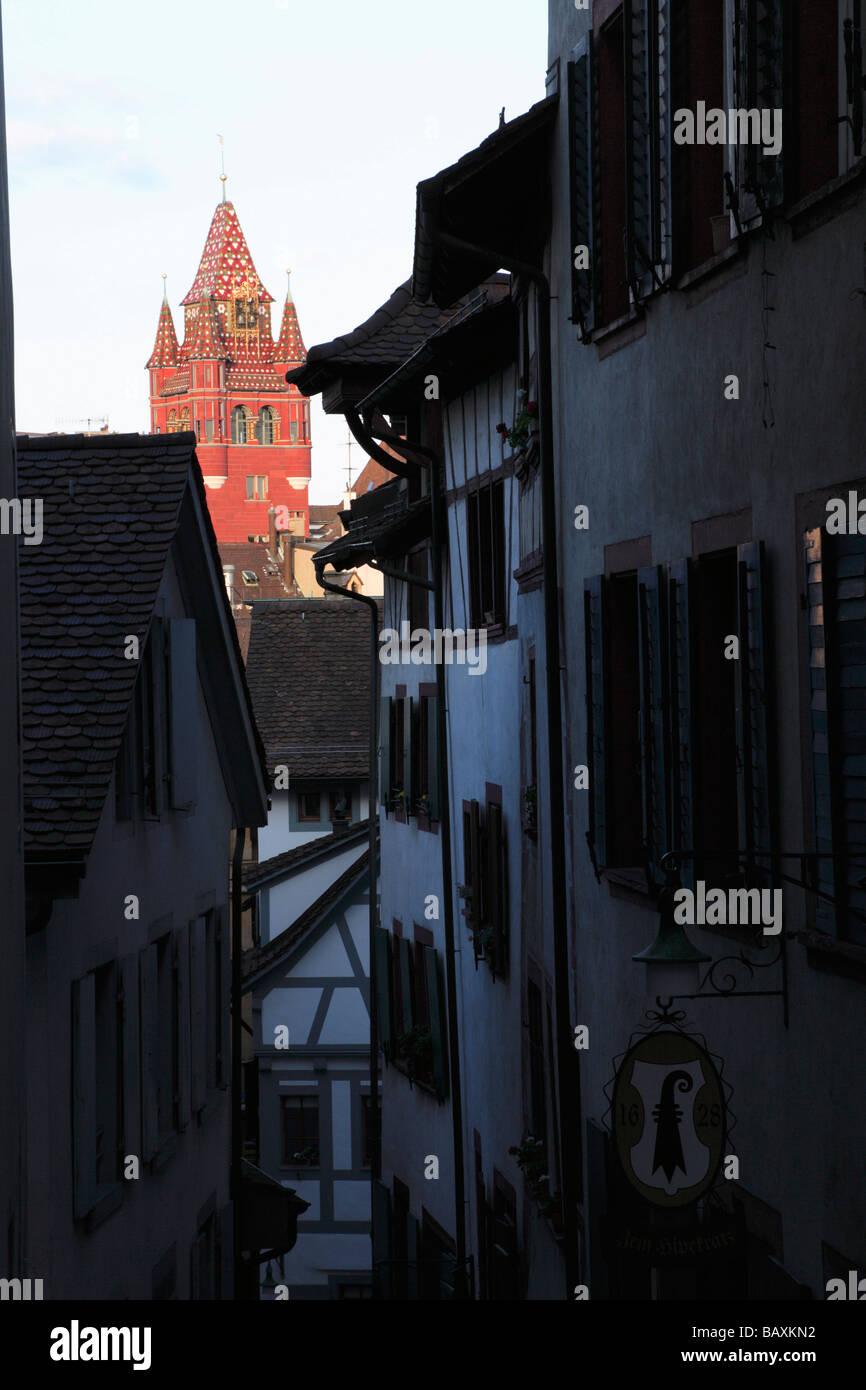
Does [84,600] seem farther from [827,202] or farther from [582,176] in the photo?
[827,202]

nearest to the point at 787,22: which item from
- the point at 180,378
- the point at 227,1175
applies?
the point at 227,1175

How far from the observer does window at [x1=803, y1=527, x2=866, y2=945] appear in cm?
661

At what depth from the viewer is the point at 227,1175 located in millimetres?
18266

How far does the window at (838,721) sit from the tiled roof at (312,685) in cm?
3071

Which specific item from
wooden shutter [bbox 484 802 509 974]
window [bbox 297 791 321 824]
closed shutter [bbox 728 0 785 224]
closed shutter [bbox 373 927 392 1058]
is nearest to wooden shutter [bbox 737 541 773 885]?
closed shutter [bbox 728 0 785 224]

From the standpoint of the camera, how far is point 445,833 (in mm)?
18234

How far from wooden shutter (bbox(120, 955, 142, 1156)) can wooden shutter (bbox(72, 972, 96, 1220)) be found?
3.06 feet

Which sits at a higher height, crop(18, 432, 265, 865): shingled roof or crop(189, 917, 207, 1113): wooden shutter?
crop(18, 432, 265, 865): shingled roof

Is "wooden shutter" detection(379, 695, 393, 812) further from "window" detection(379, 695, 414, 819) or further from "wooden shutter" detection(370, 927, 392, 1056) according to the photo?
"wooden shutter" detection(370, 927, 392, 1056)

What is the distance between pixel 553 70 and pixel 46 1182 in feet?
22.4

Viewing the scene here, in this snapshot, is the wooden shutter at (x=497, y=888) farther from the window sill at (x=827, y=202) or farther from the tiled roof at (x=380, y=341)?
the window sill at (x=827, y=202)

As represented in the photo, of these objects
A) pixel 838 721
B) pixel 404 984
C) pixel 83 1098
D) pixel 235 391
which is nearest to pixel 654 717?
pixel 838 721

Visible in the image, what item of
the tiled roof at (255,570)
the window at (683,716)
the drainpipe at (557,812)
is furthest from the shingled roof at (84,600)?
the tiled roof at (255,570)

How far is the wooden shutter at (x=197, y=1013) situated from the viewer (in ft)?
52.9
